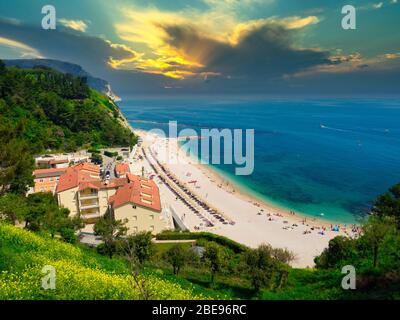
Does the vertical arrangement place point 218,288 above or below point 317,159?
below

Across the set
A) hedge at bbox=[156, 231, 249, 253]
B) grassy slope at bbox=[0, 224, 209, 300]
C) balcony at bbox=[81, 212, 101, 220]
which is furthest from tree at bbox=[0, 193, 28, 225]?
balcony at bbox=[81, 212, 101, 220]

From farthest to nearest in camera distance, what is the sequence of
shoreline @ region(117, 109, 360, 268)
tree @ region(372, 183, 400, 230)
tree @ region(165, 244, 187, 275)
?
shoreline @ region(117, 109, 360, 268), tree @ region(372, 183, 400, 230), tree @ region(165, 244, 187, 275)

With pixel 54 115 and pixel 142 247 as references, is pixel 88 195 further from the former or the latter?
pixel 54 115

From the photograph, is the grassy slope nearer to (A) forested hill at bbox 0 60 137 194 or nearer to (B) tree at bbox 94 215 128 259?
(B) tree at bbox 94 215 128 259

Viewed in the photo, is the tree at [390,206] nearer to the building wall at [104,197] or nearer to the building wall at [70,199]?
the building wall at [104,197]
